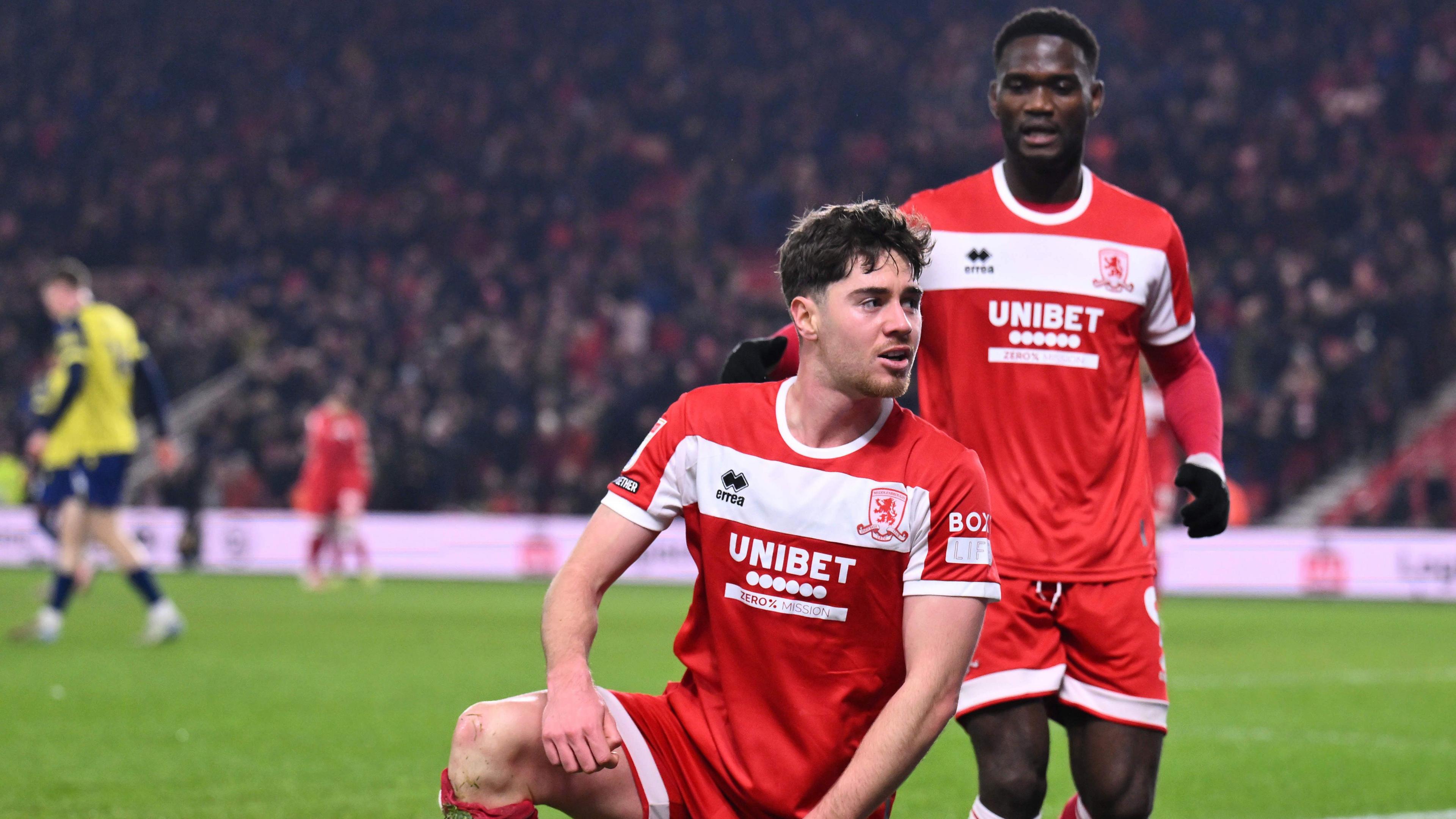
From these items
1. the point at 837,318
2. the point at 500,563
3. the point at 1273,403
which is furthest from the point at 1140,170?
the point at 837,318

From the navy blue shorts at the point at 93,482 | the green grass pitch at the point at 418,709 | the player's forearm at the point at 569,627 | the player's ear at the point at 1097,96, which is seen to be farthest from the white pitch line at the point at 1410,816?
the navy blue shorts at the point at 93,482

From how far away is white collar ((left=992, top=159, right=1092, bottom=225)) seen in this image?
423cm

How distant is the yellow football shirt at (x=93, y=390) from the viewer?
36.4 feet

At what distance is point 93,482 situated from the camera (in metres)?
11.1

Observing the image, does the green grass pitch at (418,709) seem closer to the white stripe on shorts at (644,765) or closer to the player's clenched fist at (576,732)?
the white stripe on shorts at (644,765)

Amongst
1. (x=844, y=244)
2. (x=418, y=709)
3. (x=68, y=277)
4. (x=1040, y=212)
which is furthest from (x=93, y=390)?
(x=844, y=244)

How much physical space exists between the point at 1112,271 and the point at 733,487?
1.33 m

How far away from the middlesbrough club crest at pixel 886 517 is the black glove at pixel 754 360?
0.60 meters

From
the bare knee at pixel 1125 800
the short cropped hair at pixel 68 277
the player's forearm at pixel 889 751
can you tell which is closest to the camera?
the player's forearm at pixel 889 751

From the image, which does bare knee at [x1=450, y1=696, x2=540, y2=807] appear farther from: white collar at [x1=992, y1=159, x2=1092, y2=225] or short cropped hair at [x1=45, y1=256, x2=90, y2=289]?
short cropped hair at [x1=45, y1=256, x2=90, y2=289]

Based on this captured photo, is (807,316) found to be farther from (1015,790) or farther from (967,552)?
(1015,790)

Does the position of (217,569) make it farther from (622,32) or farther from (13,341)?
(622,32)

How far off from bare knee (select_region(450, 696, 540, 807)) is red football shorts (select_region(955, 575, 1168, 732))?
48.2 inches

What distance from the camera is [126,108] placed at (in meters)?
31.5
